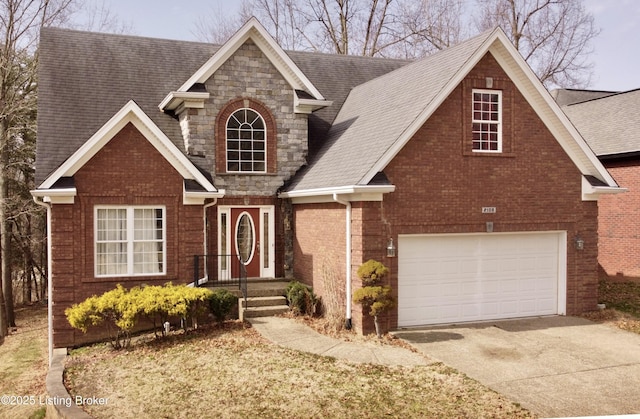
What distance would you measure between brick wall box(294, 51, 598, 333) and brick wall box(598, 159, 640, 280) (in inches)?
247

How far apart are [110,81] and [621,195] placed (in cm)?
1799

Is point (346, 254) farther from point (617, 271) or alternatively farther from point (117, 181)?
point (617, 271)

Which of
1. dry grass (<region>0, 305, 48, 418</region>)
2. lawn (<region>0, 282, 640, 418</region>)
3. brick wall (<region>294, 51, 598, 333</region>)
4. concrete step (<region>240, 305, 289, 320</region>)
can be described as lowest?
dry grass (<region>0, 305, 48, 418</region>)

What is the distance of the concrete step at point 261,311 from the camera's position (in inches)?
559

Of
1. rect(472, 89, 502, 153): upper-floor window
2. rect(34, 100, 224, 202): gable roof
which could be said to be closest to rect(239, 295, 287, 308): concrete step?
rect(34, 100, 224, 202): gable roof

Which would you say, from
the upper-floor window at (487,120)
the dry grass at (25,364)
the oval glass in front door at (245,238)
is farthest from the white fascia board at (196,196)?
the upper-floor window at (487,120)

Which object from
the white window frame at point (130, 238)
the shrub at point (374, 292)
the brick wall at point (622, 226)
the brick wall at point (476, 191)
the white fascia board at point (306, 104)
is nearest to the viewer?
the shrub at point (374, 292)

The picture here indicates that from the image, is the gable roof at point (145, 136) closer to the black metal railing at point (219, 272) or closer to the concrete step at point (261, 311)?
the black metal railing at point (219, 272)

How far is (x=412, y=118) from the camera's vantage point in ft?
43.1

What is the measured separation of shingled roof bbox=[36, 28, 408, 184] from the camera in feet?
51.6

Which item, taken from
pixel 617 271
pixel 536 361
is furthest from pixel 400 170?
pixel 617 271

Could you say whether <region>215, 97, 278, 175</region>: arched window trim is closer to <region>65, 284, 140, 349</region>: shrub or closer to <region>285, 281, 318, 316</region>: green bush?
<region>285, 281, 318, 316</region>: green bush

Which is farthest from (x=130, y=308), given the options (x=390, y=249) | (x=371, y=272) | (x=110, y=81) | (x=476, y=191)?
(x=110, y=81)

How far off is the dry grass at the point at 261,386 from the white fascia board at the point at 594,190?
7.12 meters
